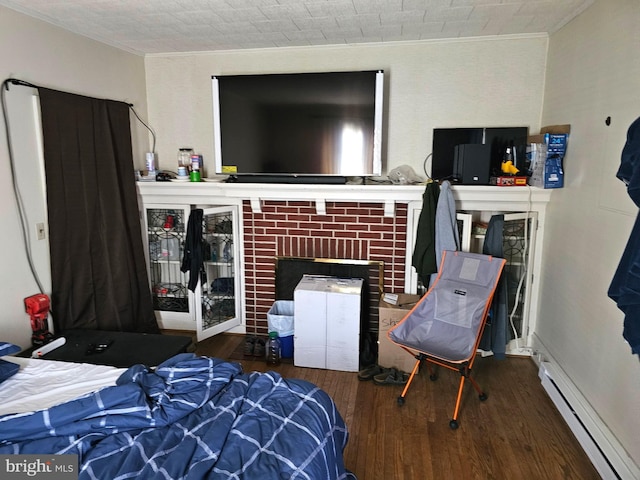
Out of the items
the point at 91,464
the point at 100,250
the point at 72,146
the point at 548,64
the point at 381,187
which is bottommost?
the point at 91,464

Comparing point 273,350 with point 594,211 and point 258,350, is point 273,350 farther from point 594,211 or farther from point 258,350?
point 594,211

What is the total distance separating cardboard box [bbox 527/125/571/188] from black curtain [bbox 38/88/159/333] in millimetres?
3058

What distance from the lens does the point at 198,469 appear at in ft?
4.49

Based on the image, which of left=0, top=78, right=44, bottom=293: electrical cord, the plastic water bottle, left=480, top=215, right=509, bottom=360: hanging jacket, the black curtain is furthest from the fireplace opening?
left=0, top=78, right=44, bottom=293: electrical cord

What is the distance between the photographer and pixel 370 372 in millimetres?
3121

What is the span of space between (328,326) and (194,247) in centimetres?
126

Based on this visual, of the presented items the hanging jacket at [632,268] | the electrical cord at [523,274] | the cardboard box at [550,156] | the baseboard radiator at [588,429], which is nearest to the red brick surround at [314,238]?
the electrical cord at [523,274]

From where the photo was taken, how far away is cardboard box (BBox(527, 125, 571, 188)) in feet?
9.12

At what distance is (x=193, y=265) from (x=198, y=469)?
2.25 metres

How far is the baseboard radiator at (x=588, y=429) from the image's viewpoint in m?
1.95

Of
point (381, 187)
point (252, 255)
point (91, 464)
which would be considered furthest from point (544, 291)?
point (91, 464)

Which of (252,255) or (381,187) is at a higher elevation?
(381,187)

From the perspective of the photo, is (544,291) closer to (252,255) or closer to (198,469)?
(252,255)

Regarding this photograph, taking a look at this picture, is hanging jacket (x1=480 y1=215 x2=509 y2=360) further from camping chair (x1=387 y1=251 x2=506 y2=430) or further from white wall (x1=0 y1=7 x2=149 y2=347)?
white wall (x1=0 y1=7 x2=149 y2=347)
